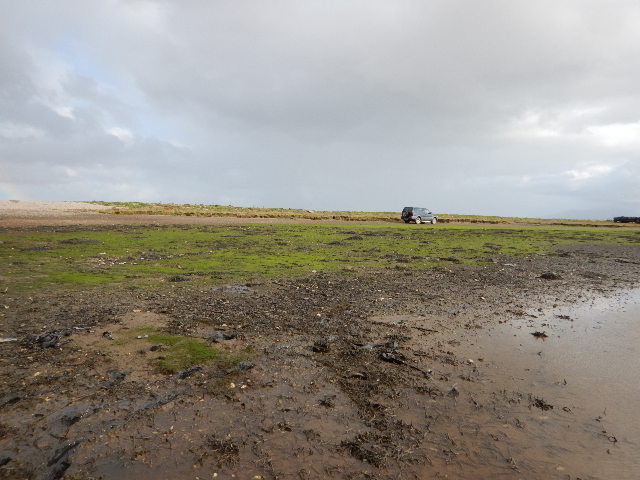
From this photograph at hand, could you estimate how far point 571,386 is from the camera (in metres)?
6.77

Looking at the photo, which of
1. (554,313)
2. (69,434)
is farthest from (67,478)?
(554,313)

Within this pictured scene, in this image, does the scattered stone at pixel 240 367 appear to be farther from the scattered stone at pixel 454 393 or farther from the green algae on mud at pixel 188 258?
the green algae on mud at pixel 188 258

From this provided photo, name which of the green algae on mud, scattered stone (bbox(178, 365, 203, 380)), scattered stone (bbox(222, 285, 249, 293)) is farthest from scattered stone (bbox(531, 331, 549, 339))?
the green algae on mud

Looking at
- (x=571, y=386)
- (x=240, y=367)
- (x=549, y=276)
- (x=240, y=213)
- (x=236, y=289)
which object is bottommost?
(x=571, y=386)

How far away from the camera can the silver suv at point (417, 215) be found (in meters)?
67.0

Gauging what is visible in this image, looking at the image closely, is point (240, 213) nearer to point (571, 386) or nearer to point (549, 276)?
point (549, 276)

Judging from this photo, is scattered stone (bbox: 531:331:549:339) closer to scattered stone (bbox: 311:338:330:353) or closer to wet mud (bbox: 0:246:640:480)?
wet mud (bbox: 0:246:640:480)

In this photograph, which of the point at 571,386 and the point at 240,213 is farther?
the point at 240,213

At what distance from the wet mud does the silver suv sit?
5592 centimetres

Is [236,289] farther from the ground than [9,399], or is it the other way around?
[236,289]

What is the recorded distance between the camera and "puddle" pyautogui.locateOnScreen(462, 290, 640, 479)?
4.86 metres

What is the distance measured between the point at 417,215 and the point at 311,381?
208 feet

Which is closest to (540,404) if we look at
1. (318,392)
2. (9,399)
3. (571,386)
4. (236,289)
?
(571,386)

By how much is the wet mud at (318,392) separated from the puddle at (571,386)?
0.03 meters
